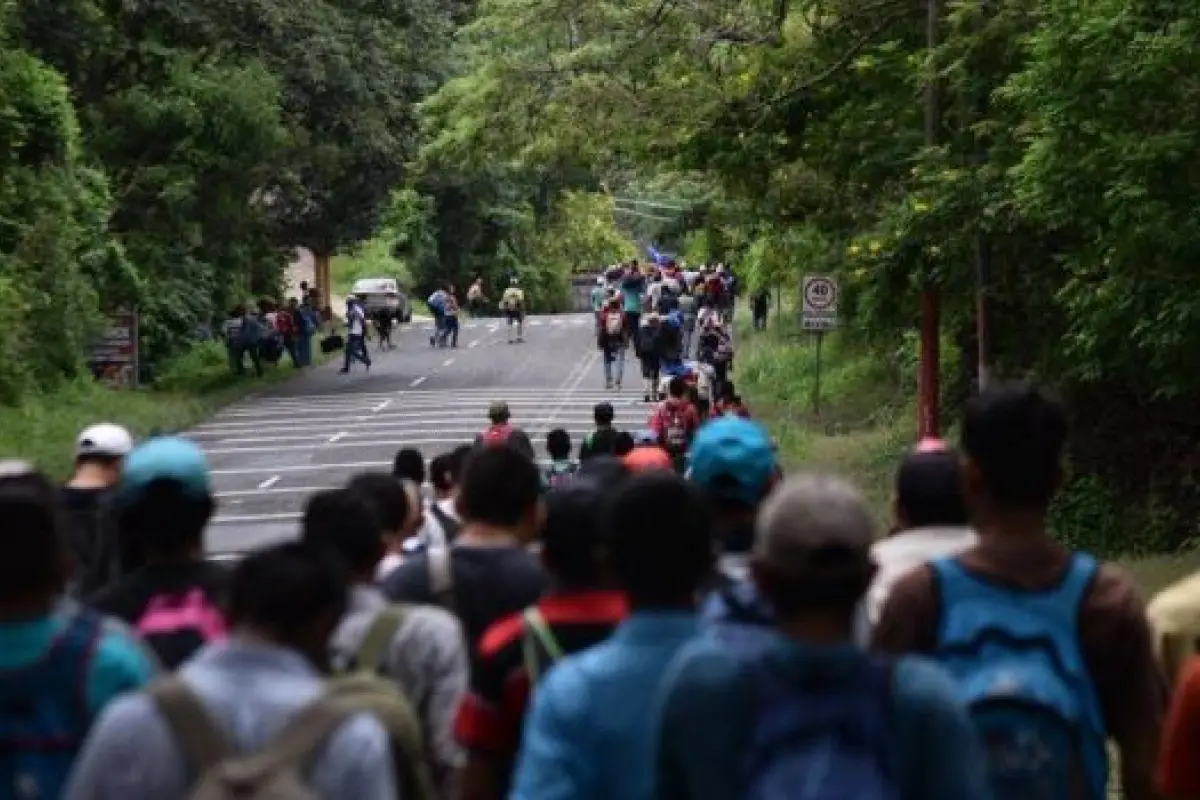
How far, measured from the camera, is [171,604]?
6039 mm

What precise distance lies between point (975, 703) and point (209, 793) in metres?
1.62

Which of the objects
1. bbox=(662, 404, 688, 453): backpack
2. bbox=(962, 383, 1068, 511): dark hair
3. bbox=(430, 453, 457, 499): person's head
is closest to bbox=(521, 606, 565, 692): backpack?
bbox=(962, 383, 1068, 511): dark hair

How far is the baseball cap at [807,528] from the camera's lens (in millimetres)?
4375

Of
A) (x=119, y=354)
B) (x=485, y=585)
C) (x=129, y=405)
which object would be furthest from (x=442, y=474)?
(x=119, y=354)

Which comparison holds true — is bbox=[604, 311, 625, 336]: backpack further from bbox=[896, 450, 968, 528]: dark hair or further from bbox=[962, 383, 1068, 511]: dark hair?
bbox=[962, 383, 1068, 511]: dark hair

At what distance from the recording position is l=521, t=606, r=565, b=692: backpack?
5562 mm

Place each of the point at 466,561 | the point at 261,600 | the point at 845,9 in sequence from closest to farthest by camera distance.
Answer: the point at 261,600
the point at 466,561
the point at 845,9

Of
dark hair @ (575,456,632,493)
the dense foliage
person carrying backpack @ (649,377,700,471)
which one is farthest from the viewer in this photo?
person carrying backpack @ (649,377,700,471)

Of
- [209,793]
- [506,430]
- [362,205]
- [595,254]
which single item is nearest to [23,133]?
[506,430]

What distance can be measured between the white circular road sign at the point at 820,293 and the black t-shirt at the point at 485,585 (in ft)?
79.4

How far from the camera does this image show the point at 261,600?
474 cm

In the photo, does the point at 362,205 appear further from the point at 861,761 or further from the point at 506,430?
the point at 861,761

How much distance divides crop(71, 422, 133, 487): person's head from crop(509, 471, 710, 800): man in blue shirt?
406 centimetres

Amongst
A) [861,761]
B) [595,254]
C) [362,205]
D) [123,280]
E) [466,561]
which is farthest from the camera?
[595,254]
